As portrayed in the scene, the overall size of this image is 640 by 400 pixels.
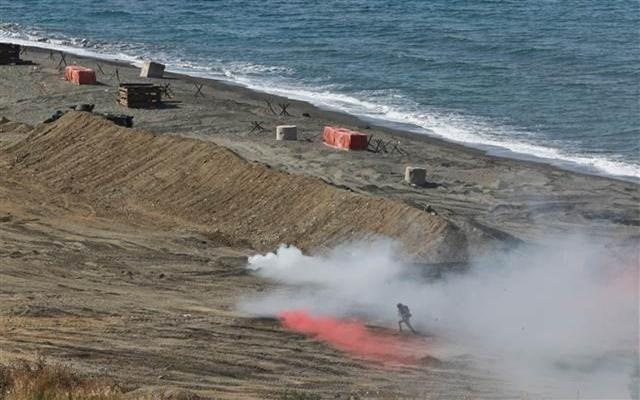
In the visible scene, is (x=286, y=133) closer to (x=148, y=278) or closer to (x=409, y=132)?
(x=409, y=132)

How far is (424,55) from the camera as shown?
6275cm

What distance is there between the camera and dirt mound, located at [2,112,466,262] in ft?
96.2

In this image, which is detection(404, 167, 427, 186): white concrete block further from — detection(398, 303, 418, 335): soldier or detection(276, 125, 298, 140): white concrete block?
detection(398, 303, 418, 335): soldier

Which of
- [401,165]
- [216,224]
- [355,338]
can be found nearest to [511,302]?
[355,338]

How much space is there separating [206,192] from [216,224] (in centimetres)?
202

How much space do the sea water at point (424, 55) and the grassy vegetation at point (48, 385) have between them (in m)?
26.5

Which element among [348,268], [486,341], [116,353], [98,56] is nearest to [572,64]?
[98,56]

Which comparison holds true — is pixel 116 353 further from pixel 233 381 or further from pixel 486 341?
pixel 486 341

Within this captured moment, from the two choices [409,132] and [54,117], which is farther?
Answer: [409,132]

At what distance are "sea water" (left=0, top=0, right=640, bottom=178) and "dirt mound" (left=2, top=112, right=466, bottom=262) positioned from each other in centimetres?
1209

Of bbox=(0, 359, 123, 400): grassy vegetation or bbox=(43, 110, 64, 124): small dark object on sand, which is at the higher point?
bbox=(0, 359, 123, 400): grassy vegetation

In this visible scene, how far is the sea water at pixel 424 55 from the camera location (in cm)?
4688

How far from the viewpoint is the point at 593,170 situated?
4016 cm

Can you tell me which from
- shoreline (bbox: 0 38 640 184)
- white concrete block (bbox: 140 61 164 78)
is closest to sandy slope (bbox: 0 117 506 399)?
shoreline (bbox: 0 38 640 184)
